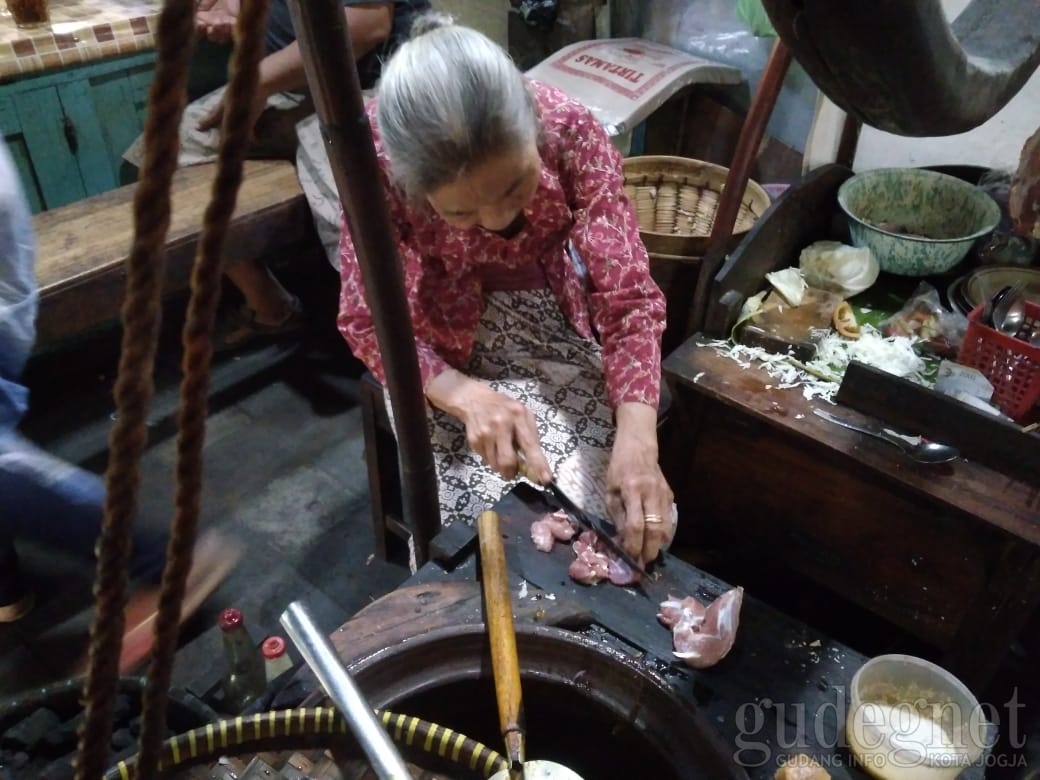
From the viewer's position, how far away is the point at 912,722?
98 centimetres

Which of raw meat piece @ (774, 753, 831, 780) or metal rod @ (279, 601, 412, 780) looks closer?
metal rod @ (279, 601, 412, 780)

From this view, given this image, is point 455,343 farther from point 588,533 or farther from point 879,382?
point 879,382

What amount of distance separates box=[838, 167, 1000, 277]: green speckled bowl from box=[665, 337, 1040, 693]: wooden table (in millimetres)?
526

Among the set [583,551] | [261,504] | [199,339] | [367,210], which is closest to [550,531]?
[583,551]

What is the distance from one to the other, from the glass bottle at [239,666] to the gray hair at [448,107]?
0.91m

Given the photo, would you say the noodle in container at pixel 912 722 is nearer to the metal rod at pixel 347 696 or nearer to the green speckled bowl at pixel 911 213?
the metal rod at pixel 347 696

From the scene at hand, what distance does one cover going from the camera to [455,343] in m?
1.71

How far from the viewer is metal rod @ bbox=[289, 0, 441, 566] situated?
26.8 inches

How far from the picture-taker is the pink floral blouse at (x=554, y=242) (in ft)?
5.15

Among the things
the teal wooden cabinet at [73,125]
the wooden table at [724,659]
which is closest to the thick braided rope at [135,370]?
the wooden table at [724,659]

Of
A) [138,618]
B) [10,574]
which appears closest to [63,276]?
[10,574]

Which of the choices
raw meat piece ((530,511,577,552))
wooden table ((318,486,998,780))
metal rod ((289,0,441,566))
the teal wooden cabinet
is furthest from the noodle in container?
the teal wooden cabinet

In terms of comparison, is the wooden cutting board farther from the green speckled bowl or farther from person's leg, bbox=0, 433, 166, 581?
person's leg, bbox=0, 433, 166, 581

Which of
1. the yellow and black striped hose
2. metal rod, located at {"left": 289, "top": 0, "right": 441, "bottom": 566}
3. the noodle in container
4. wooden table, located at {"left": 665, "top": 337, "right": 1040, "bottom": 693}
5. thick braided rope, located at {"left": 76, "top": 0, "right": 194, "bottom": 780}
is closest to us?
thick braided rope, located at {"left": 76, "top": 0, "right": 194, "bottom": 780}
